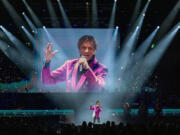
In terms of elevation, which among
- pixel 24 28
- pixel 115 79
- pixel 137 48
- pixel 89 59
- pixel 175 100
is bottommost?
pixel 175 100

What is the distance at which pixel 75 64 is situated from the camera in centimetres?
1914

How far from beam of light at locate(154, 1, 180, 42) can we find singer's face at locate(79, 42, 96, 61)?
5628 mm

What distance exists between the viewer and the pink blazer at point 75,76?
61.2 feet

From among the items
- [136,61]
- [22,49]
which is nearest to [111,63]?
[136,61]

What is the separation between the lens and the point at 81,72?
61.8 feet

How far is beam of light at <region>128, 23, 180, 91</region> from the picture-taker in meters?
21.1

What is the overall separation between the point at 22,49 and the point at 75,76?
17.5 ft

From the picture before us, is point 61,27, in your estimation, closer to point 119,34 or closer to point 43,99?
point 119,34

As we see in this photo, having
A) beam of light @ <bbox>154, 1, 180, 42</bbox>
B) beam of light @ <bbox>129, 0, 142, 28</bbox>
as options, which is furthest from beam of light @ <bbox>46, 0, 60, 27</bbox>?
beam of light @ <bbox>154, 1, 180, 42</bbox>

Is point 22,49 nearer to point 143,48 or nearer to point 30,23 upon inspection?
point 30,23

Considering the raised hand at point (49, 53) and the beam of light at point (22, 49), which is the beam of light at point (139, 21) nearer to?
the raised hand at point (49, 53)

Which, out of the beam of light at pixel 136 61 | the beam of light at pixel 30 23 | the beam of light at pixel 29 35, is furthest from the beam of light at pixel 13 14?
the beam of light at pixel 136 61

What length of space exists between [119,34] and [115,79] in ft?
11.5

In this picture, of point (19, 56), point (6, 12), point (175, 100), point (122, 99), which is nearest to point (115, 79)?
point (122, 99)
